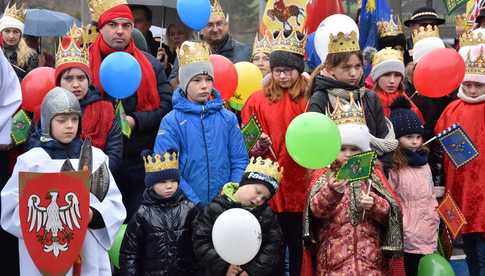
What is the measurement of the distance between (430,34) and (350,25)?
1.77 meters

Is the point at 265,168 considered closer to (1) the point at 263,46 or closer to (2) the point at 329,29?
(2) the point at 329,29

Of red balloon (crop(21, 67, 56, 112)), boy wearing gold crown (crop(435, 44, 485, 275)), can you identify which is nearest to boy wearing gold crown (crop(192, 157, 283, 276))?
red balloon (crop(21, 67, 56, 112))

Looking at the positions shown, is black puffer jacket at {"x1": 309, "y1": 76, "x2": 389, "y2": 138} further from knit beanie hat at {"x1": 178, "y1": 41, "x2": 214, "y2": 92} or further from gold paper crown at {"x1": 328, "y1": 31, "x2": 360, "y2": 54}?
knit beanie hat at {"x1": 178, "y1": 41, "x2": 214, "y2": 92}

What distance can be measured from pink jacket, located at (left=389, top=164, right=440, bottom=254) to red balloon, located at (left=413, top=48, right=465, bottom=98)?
71 centimetres

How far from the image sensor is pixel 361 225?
677cm

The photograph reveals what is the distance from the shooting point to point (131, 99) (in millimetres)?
8406

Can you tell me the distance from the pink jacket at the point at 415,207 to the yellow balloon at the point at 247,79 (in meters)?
1.63

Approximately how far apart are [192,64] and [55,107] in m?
1.44

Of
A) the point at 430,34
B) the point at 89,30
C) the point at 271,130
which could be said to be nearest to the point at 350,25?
the point at 271,130

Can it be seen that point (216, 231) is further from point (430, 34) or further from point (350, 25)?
point (430, 34)

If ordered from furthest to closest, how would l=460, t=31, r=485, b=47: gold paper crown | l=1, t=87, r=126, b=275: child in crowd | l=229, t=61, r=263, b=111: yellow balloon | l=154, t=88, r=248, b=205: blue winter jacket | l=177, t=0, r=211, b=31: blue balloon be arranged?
l=229, t=61, r=263, b=111: yellow balloon → l=177, t=0, r=211, b=31: blue balloon → l=460, t=31, r=485, b=47: gold paper crown → l=154, t=88, r=248, b=205: blue winter jacket → l=1, t=87, r=126, b=275: child in crowd

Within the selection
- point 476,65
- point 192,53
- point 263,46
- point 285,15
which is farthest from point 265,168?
point 285,15

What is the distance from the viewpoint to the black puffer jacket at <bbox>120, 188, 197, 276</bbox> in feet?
23.5

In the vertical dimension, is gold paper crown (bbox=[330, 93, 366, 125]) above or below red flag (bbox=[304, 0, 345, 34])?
below
